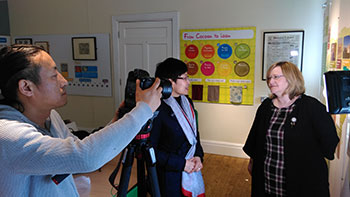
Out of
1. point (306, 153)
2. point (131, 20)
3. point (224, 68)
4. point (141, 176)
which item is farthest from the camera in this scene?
point (131, 20)

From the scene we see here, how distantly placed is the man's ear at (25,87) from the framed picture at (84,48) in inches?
147

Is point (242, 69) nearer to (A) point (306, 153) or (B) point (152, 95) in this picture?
(A) point (306, 153)

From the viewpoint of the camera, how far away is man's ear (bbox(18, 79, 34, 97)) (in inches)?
30.8

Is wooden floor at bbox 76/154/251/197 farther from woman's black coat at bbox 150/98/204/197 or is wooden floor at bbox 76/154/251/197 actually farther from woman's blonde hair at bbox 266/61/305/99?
woman's blonde hair at bbox 266/61/305/99

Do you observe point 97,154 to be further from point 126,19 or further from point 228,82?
point 126,19

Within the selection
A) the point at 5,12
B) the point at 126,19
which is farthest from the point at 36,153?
the point at 5,12

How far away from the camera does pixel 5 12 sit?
4.77 meters

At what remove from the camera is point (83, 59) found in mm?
4488

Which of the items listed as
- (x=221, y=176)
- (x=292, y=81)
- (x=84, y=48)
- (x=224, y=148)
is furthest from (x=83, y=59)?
(x=292, y=81)

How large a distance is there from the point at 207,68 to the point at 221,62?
21 centimetres

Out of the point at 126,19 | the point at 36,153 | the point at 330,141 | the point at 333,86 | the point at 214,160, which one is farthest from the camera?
the point at 126,19

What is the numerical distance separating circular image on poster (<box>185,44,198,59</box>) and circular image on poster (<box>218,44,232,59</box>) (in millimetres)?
339

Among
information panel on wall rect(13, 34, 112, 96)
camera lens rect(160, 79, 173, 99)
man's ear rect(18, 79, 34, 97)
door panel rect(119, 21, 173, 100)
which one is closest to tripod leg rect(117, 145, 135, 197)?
camera lens rect(160, 79, 173, 99)

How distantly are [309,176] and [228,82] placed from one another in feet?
7.07
